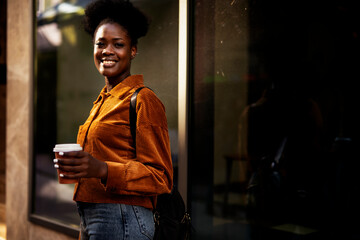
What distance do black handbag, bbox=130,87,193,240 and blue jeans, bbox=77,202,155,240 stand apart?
0.05 meters

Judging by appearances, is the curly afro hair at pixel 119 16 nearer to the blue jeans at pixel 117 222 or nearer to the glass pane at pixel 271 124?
the blue jeans at pixel 117 222

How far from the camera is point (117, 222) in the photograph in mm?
1728

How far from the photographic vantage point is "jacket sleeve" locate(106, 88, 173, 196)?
1.65 m

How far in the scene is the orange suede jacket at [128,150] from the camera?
5.49 feet

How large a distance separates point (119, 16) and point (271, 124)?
→ 351 centimetres

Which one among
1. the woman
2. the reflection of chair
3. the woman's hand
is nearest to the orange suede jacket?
the woman

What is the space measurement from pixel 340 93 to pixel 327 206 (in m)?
1.44

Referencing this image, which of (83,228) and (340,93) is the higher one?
(340,93)

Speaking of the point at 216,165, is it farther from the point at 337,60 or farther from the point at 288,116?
the point at 337,60

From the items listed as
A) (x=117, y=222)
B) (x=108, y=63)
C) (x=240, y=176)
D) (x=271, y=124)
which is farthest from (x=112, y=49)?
(x=271, y=124)

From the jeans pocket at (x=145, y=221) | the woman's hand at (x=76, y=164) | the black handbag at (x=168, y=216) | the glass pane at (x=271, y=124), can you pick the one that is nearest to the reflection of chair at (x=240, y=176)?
the glass pane at (x=271, y=124)

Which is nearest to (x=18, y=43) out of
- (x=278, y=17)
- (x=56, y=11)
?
(x=56, y=11)

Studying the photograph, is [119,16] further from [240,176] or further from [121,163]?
[240,176]

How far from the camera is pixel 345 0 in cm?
534
